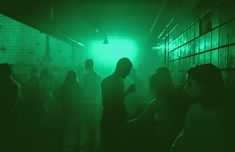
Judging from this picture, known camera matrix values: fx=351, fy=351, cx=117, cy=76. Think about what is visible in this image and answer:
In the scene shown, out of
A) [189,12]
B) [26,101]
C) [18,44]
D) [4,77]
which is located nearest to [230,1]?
[189,12]

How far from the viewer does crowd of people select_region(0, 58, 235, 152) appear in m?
2.62

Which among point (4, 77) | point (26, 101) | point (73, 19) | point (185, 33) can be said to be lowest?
point (26, 101)

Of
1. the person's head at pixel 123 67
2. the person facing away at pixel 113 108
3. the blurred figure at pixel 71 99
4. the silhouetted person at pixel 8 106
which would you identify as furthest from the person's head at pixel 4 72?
the person's head at pixel 123 67

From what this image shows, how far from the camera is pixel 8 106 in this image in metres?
5.74

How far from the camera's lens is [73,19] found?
13.4 meters

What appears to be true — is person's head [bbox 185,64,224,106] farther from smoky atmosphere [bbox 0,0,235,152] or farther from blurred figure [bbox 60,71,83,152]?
blurred figure [bbox 60,71,83,152]

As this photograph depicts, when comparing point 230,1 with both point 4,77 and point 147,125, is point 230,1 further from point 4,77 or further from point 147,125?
point 4,77

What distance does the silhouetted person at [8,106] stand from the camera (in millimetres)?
5695

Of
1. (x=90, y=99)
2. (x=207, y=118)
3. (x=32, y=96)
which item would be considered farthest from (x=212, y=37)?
(x=32, y=96)

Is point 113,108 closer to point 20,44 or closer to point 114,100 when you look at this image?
point 114,100

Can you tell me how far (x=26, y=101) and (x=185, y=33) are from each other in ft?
17.2

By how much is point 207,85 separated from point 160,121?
128 centimetres

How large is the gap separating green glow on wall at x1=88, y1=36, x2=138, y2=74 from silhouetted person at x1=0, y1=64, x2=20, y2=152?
19.4 m

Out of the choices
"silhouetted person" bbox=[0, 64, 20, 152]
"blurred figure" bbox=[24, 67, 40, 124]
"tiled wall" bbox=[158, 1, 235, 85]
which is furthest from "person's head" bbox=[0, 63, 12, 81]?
"blurred figure" bbox=[24, 67, 40, 124]
